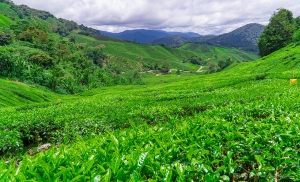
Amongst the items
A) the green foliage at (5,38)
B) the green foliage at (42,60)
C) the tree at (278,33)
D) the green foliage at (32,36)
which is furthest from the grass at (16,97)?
the tree at (278,33)

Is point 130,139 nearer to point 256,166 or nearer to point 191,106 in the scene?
point 256,166

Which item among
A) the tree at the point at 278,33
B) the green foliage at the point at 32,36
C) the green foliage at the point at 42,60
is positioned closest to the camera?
the green foliage at the point at 42,60

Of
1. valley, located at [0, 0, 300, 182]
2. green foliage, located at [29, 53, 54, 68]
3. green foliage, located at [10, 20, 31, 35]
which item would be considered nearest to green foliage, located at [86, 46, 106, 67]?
green foliage, located at [10, 20, 31, 35]

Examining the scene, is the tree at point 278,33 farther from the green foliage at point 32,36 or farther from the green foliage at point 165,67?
the green foliage at point 165,67

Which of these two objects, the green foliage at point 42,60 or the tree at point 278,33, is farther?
the tree at point 278,33

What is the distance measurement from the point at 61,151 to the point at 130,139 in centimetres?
111

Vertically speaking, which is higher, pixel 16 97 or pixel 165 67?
pixel 165 67

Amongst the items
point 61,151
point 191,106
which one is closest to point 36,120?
point 191,106

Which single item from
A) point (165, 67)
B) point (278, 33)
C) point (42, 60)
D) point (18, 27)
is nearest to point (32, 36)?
point (18, 27)

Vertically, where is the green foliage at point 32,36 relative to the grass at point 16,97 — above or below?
above

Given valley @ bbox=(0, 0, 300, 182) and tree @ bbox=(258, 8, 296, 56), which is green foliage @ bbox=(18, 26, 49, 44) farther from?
tree @ bbox=(258, 8, 296, 56)

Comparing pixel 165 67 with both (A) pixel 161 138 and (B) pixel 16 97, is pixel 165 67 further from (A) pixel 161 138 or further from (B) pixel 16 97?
(A) pixel 161 138

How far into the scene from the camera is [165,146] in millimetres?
3283

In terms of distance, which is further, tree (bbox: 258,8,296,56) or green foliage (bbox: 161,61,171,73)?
green foliage (bbox: 161,61,171,73)
